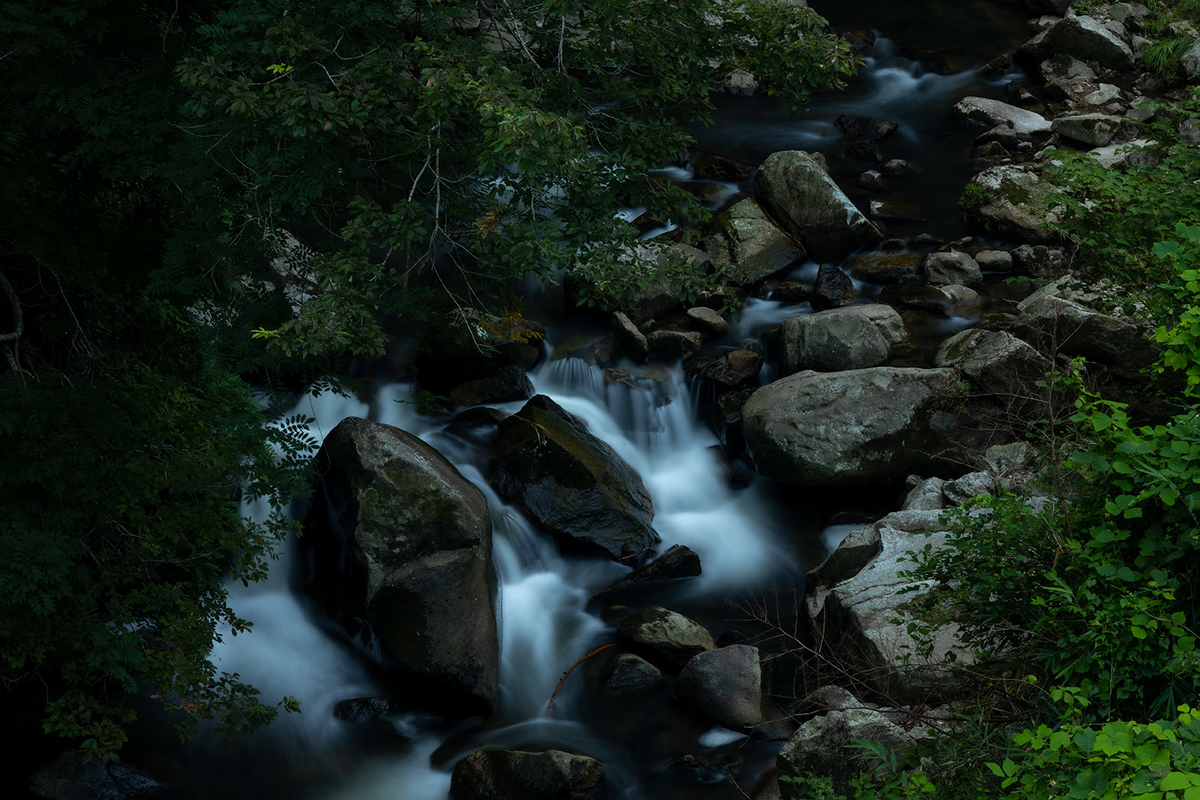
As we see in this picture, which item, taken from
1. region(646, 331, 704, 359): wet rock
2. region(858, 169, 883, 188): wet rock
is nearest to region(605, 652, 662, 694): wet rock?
region(646, 331, 704, 359): wet rock

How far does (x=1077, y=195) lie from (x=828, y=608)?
10.9ft

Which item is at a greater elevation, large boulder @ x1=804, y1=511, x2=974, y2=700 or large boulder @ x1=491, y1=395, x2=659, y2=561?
large boulder @ x1=491, y1=395, x2=659, y2=561

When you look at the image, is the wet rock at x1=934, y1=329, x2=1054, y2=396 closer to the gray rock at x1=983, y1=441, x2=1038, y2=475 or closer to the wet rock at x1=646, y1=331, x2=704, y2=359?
the gray rock at x1=983, y1=441, x2=1038, y2=475

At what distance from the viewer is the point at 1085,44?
1455 centimetres

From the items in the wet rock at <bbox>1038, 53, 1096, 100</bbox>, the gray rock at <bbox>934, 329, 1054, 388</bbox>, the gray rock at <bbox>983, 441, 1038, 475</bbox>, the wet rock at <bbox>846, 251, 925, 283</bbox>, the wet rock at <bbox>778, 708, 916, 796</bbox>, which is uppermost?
the wet rock at <bbox>1038, 53, 1096, 100</bbox>

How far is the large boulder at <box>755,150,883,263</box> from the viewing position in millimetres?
10797

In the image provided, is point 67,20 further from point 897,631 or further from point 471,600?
point 897,631

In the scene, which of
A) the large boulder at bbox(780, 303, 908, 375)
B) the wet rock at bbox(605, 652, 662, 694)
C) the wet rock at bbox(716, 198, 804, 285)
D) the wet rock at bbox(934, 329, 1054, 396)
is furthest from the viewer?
the wet rock at bbox(716, 198, 804, 285)

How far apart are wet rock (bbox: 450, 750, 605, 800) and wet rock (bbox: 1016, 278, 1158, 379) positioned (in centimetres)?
526

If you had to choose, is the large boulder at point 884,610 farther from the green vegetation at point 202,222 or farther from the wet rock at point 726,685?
the green vegetation at point 202,222

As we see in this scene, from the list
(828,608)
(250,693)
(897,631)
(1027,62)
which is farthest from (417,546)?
(1027,62)

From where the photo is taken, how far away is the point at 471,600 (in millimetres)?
6402

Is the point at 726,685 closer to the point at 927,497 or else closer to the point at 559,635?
the point at 559,635

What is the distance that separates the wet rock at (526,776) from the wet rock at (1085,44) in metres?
14.9
